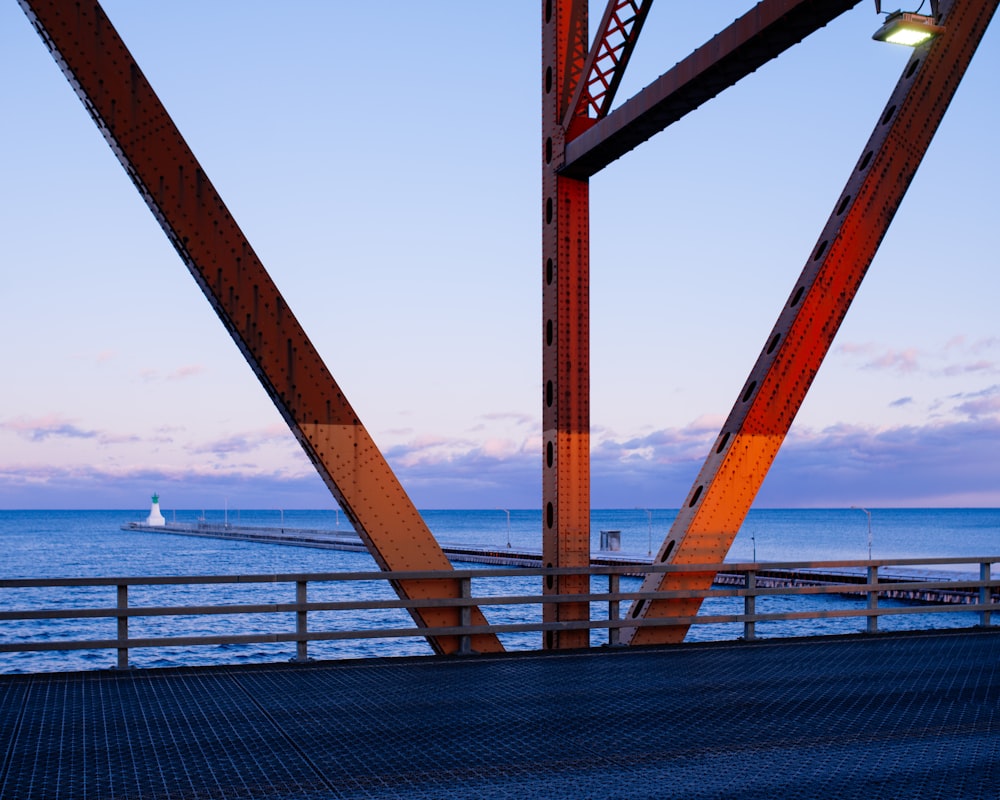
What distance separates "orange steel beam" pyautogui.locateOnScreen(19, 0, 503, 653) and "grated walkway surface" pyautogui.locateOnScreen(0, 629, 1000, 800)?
1.74 metres

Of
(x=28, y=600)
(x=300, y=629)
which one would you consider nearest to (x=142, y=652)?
(x=28, y=600)

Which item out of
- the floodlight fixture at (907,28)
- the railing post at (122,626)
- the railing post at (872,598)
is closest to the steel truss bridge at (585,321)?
the floodlight fixture at (907,28)

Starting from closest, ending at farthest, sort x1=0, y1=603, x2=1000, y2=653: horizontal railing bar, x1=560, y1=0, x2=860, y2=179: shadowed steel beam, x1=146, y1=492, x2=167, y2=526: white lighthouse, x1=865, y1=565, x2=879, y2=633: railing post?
x1=560, y1=0, x2=860, y2=179: shadowed steel beam < x1=0, y1=603, x2=1000, y2=653: horizontal railing bar < x1=865, y1=565, x2=879, y2=633: railing post < x1=146, y1=492, x2=167, y2=526: white lighthouse

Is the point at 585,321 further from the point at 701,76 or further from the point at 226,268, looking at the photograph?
the point at 226,268

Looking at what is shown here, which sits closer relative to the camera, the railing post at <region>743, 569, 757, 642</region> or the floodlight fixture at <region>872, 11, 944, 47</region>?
the floodlight fixture at <region>872, 11, 944, 47</region>

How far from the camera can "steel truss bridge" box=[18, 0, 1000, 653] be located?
9.22 m

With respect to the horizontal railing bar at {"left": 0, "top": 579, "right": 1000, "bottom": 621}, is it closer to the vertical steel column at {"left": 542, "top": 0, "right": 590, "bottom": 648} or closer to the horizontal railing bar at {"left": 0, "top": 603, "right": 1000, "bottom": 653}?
the horizontal railing bar at {"left": 0, "top": 603, "right": 1000, "bottom": 653}

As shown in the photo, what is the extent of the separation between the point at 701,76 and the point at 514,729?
5.96 m

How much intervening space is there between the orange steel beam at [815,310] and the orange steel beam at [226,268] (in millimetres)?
3146

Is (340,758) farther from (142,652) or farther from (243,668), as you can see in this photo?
(142,652)

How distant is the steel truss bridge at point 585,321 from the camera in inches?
363

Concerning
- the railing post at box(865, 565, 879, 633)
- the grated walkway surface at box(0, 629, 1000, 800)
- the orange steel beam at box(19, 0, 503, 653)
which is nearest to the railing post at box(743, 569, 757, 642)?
the grated walkway surface at box(0, 629, 1000, 800)

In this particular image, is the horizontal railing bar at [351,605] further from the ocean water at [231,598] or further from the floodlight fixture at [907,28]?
the ocean water at [231,598]

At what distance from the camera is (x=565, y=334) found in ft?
36.3
